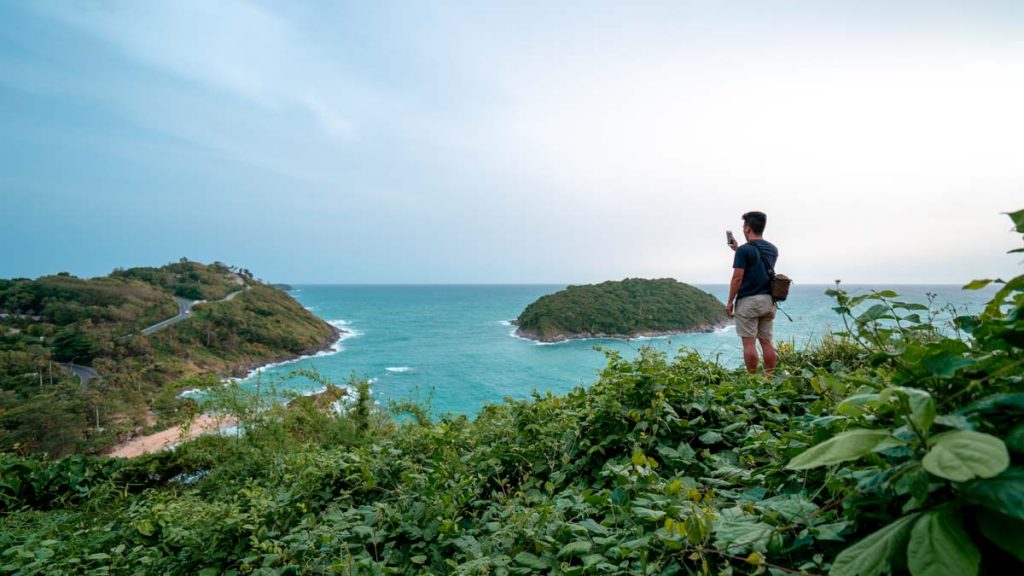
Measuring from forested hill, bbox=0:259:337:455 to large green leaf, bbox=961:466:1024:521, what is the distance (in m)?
6.42

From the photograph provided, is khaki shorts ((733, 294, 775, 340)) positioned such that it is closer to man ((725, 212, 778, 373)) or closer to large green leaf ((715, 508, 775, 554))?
man ((725, 212, 778, 373))

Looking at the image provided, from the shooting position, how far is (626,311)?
38969mm

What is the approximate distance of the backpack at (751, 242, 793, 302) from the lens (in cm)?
522

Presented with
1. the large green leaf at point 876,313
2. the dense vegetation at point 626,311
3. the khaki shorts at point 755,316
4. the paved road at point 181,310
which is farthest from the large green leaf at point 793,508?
the paved road at point 181,310

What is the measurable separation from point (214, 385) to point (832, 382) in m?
6.31

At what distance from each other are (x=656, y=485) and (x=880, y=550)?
1122mm

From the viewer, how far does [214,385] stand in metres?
5.43

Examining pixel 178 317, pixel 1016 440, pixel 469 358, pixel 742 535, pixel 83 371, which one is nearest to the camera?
pixel 1016 440

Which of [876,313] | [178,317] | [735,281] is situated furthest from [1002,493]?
[178,317]

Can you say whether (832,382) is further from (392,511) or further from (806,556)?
(392,511)

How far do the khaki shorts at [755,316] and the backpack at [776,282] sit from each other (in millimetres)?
90

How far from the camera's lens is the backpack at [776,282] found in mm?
5219

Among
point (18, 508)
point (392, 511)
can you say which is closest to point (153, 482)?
point (18, 508)

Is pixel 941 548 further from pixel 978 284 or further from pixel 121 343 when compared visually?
pixel 121 343
